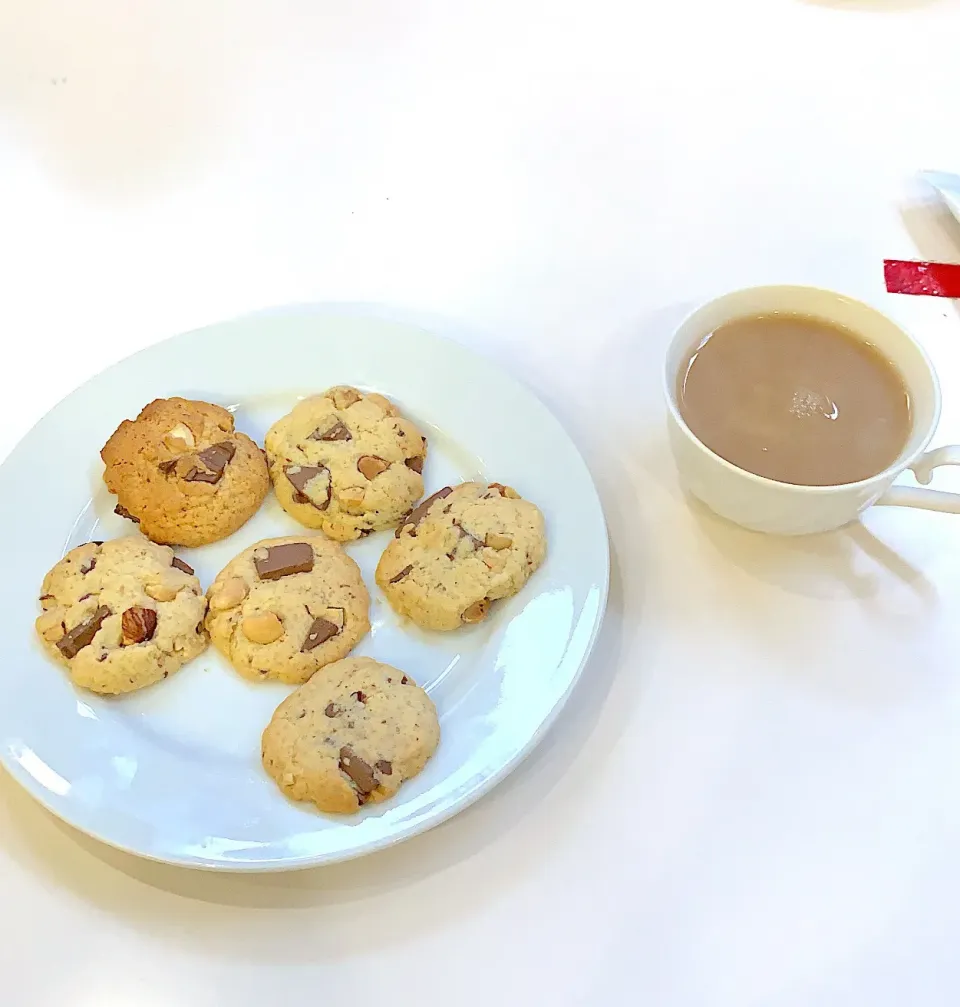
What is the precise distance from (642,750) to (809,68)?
1142mm

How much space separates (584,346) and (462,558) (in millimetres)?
397

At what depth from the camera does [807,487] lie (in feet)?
2.69

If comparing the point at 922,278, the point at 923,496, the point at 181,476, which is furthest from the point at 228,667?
the point at 922,278

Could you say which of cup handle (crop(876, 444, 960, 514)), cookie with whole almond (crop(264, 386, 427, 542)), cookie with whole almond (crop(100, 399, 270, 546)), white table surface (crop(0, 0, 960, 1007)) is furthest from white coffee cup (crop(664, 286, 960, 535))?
cookie with whole almond (crop(100, 399, 270, 546))

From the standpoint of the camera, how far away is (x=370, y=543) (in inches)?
38.7

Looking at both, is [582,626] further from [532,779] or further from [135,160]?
[135,160]

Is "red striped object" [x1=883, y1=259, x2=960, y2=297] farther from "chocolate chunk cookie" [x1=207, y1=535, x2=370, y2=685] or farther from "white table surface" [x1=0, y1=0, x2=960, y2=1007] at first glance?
"chocolate chunk cookie" [x1=207, y1=535, x2=370, y2=685]

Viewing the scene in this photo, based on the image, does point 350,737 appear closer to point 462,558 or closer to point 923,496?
point 462,558

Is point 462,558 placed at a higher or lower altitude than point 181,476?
lower

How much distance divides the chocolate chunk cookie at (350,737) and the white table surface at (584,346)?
97mm

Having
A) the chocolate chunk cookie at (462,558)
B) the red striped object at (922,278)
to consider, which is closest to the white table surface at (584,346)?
the red striped object at (922,278)

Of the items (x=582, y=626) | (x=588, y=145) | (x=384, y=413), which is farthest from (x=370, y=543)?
(x=588, y=145)

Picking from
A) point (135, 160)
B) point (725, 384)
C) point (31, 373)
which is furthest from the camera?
point (135, 160)

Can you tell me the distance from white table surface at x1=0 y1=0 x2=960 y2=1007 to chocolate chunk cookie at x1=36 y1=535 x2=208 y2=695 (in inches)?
5.7
